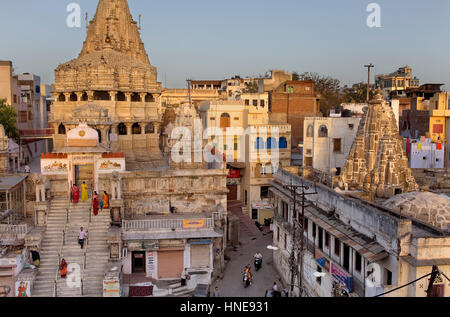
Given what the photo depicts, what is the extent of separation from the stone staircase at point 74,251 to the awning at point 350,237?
10.3 m

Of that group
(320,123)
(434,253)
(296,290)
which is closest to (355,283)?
(434,253)

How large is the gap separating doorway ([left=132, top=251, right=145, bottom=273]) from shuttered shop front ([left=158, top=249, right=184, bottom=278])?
89cm

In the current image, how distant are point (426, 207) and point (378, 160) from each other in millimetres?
5993

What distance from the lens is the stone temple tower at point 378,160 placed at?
22.8 metres

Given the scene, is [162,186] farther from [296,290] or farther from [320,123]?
[320,123]

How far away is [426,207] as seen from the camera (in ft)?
57.3

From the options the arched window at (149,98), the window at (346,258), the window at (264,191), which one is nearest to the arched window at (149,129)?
the arched window at (149,98)

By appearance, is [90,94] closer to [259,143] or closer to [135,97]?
[135,97]

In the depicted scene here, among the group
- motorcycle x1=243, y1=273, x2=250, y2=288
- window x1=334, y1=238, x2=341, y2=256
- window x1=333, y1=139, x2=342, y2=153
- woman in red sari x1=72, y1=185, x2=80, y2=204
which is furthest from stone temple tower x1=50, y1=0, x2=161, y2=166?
window x1=334, y1=238, x2=341, y2=256

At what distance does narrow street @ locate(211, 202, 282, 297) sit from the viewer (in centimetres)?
2332

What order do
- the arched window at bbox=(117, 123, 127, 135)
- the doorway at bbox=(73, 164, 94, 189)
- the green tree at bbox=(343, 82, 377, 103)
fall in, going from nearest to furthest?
the doorway at bbox=(73, 164, 94, 189) → the arched window at bbox=(117, 123, 127, 135) → the green tree at bbox=(343, 82, 377, 103)

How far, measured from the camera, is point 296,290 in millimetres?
21500

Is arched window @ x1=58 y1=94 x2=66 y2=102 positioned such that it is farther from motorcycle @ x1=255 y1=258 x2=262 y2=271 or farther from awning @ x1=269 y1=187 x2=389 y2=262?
awning @ x1=269 y1=187 x2=389 y2=262

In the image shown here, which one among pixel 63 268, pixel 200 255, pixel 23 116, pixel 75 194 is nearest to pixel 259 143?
pixel 200 255
